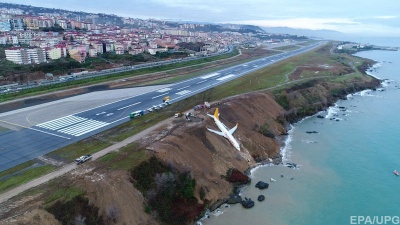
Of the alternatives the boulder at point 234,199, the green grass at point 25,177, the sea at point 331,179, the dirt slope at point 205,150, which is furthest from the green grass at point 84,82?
the sea at point 331,179

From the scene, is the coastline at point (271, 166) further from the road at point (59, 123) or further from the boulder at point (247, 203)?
the road at point (59, 123)

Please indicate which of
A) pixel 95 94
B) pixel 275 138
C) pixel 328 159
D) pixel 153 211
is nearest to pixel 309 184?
pixel 328 159

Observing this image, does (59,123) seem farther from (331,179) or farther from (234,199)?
(331,179)

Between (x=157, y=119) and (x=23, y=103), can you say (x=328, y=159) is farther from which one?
(x=23, y=103)

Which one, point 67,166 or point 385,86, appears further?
point 385,86

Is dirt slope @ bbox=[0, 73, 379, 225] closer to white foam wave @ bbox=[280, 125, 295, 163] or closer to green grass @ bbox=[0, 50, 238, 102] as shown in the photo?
white foam wave @ bbox=[280, 125, 295, 163]

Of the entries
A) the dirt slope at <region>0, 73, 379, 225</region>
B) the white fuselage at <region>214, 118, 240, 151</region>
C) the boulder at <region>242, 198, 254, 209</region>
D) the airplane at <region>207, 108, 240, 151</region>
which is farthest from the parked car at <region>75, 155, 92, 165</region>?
the white fuselage at <region>214, 118, 240, 151</region>

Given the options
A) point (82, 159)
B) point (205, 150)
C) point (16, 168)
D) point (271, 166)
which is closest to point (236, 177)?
point (205, 150)
